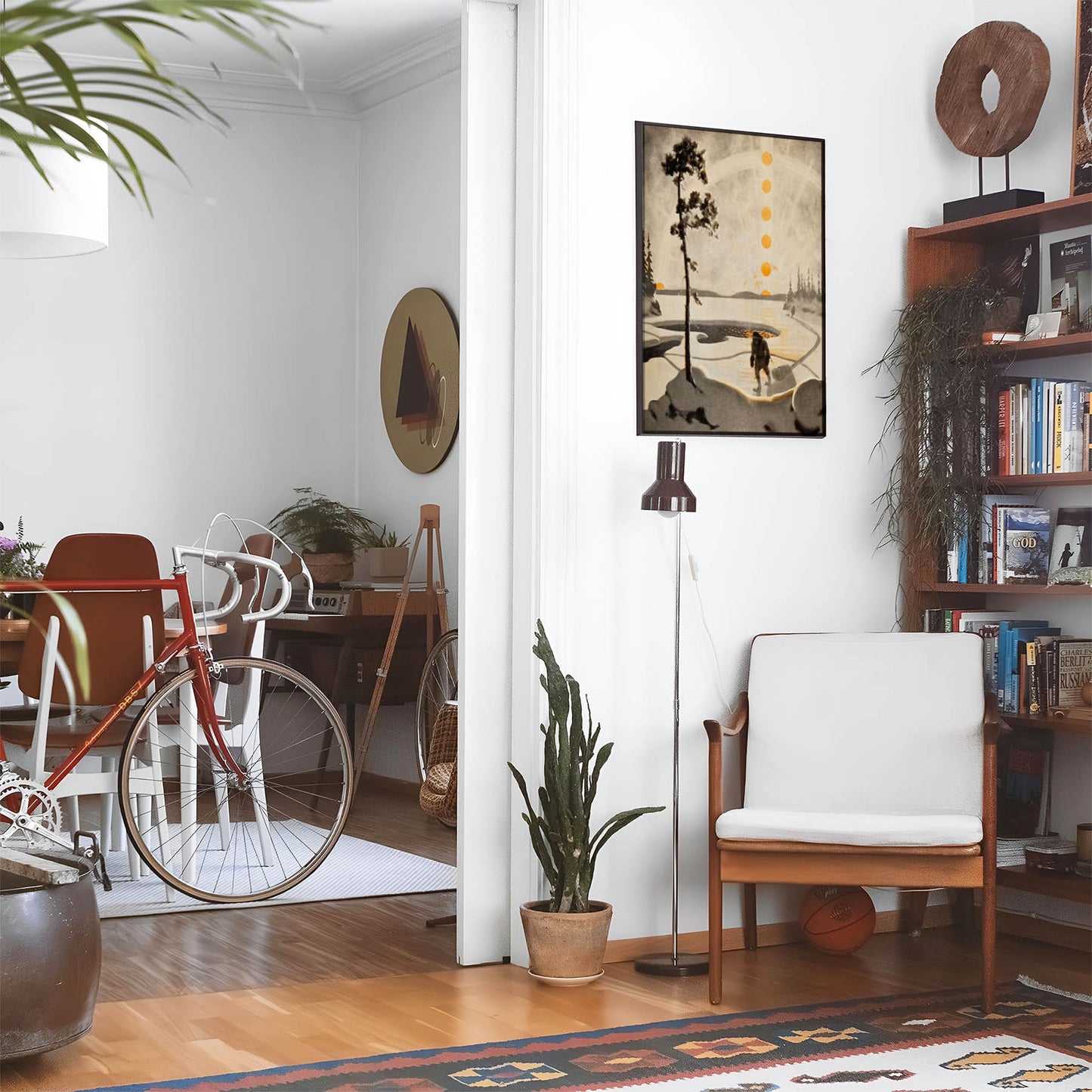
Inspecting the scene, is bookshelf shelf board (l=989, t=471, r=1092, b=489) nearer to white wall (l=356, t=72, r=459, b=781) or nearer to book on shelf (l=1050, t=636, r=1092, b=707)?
book on shelf (l=1050, t=636, r=1092, b=707)

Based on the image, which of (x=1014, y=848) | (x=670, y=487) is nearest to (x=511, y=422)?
(x=670, y=487)

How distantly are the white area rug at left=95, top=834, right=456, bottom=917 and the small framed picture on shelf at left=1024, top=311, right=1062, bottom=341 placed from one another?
7.67 feet

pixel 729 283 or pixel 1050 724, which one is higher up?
pixel 729 283

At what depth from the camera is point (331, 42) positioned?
245 inches

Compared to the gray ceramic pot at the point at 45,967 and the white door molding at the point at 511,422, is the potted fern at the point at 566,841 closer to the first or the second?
the white door molding at the point at 511,422

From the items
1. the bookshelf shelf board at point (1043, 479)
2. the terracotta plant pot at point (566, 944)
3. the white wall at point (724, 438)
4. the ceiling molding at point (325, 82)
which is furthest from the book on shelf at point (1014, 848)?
the ceiling molding at point (325, 82)

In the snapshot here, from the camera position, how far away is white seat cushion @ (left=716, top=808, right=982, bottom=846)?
317cm

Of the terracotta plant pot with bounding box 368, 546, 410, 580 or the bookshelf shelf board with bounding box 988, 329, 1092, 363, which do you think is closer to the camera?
the bookshelf shelf board with bounding box 988, 329, 1092, 363

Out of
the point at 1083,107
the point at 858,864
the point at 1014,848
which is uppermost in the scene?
the point at 1083,107

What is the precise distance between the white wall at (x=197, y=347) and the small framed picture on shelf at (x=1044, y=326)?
3.82 meters

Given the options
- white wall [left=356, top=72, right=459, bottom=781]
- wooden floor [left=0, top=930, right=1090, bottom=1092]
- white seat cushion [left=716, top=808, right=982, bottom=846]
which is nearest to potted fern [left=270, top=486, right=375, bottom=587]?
white wall [left=356, top=72, right=459, bottom=781]

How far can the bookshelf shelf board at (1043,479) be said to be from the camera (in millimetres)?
3701

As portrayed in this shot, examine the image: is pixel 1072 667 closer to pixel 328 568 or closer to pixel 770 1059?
pixel 770 1059

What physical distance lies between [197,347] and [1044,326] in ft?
13.7
